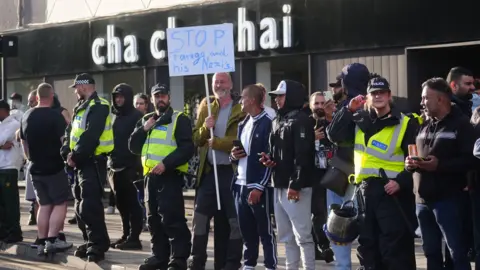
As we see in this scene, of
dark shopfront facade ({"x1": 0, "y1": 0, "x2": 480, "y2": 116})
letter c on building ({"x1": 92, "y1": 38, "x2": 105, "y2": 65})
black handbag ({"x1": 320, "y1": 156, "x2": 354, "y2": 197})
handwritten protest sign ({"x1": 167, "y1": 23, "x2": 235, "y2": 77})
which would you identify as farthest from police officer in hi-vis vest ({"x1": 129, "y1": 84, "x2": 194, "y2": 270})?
letter c on building ({"x1": 92, "y1": 38, "x2": 105, "y2": 65})

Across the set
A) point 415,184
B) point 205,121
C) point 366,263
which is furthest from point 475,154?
point 205,121

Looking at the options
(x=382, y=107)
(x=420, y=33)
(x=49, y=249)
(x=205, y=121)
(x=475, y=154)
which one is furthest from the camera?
(x=420, y=33)

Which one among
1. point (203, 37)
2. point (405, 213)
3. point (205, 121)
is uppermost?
point (203, 37)

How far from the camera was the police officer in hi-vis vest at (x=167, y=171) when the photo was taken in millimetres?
11445

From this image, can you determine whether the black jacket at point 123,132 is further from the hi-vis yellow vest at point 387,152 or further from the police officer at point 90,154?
the hi-vis yellow vest at point 387,152

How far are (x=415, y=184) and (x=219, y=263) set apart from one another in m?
3.05

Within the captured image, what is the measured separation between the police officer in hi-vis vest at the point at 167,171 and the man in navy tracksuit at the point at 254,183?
31.9 inches

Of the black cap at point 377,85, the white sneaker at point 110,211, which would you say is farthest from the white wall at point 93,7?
the black cap at point 377,85

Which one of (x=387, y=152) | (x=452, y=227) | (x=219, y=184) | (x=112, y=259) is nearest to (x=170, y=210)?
(x=219, y=184)

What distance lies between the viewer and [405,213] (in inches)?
372

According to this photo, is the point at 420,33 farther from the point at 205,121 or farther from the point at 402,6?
the point at 205,121

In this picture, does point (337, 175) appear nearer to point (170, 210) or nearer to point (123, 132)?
point (170, 210)

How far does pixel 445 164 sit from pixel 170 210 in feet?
11.6

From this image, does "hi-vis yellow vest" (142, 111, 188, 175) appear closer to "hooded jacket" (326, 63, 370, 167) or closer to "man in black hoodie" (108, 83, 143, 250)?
"hooded jacket" (326, 63, 370, 167)
